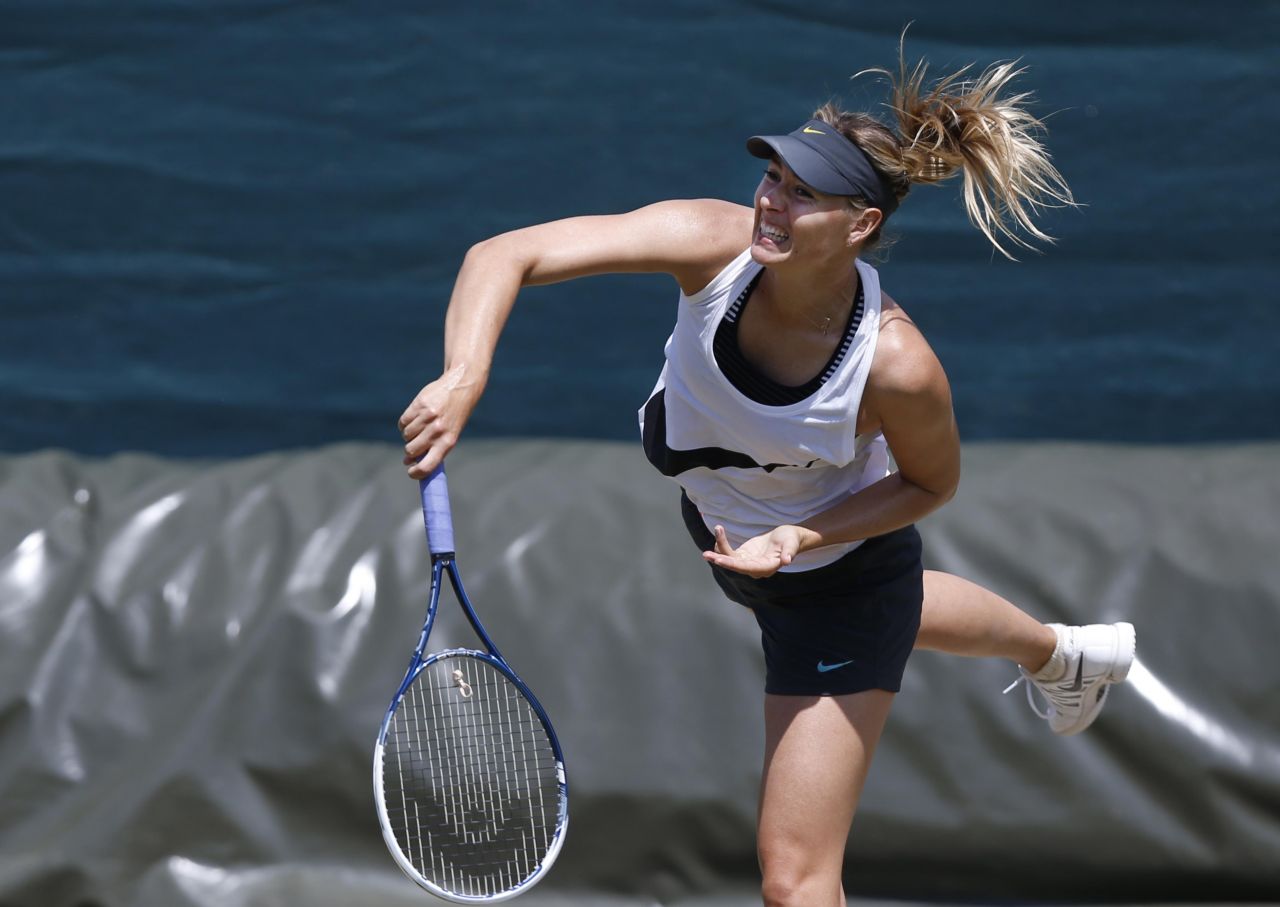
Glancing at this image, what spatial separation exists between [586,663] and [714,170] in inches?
99.4

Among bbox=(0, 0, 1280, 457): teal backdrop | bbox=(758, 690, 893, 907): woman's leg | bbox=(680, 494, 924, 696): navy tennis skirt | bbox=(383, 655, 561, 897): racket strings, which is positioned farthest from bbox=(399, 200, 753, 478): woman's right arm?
bbox=(0, 0, 1280, 457): teal backdrop

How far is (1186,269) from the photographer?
5.50 metres

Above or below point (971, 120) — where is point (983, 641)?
below

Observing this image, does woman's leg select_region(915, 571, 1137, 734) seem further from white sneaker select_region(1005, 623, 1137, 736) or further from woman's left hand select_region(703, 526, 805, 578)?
woman's left hand select_region(703, 526, 805, 578)

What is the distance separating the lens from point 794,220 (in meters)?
2.49

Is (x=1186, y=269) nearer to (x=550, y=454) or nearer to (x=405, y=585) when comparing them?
(x=550, y=454)

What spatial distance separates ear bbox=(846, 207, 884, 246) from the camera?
8.32ft

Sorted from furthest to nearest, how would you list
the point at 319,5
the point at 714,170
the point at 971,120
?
the point at 319,5
the point at 714,170
the point at 971,120

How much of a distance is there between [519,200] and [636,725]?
2569mm

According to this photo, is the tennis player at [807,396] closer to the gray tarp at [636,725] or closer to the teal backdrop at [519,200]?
the gray tarp at [636,725]

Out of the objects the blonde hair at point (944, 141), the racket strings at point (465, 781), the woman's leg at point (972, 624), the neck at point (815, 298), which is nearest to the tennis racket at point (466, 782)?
the racket strings at point (465, 781)

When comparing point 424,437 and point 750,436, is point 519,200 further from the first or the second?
point 424,437

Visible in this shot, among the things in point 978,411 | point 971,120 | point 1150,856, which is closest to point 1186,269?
point 978,411

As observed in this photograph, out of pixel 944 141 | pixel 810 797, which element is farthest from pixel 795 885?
pixel 944 141
